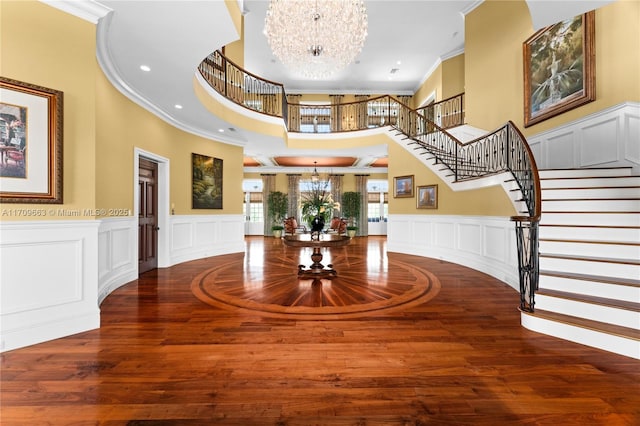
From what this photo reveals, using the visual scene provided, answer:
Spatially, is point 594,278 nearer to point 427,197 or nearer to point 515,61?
point 427,197

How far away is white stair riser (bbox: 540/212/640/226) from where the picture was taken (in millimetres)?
3436

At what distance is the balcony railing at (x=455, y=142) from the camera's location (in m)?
3.19

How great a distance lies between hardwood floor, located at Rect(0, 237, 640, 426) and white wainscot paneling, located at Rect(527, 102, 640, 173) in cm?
283

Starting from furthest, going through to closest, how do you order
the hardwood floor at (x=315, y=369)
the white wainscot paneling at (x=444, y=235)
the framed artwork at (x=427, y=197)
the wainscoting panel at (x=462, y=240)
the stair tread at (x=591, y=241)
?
the framed artwork at (x=427, y=197), the white wainscot paneling at (x=444, y=235), the wainscoting panel at (x=462, y=240), the stair tread at (x=591, y=241), the hardwood floor at (x=315, y=369)

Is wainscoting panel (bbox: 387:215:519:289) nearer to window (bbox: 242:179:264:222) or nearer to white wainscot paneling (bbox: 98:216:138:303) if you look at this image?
white wainscot paneling (bbox: 98:216:138:303)

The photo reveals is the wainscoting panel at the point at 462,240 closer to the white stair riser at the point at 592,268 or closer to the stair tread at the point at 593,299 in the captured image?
the white stair riser at the point at 592,268

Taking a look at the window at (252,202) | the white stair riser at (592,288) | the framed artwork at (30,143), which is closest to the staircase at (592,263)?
the white stair riser at (592,288)

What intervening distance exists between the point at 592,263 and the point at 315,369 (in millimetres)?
3178

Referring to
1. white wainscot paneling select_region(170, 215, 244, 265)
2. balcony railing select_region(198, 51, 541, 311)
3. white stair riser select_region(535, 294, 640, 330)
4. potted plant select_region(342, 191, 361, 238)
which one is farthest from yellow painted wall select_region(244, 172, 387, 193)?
white stair riser select_region(535, 294, 640, 330)

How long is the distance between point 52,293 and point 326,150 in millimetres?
7979

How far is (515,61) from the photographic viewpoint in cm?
613

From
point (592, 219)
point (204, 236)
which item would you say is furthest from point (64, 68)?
point (592, 219)

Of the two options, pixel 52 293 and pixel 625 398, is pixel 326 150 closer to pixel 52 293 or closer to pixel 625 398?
pixel 52 293

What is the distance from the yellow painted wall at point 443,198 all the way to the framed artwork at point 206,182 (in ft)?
16.4
